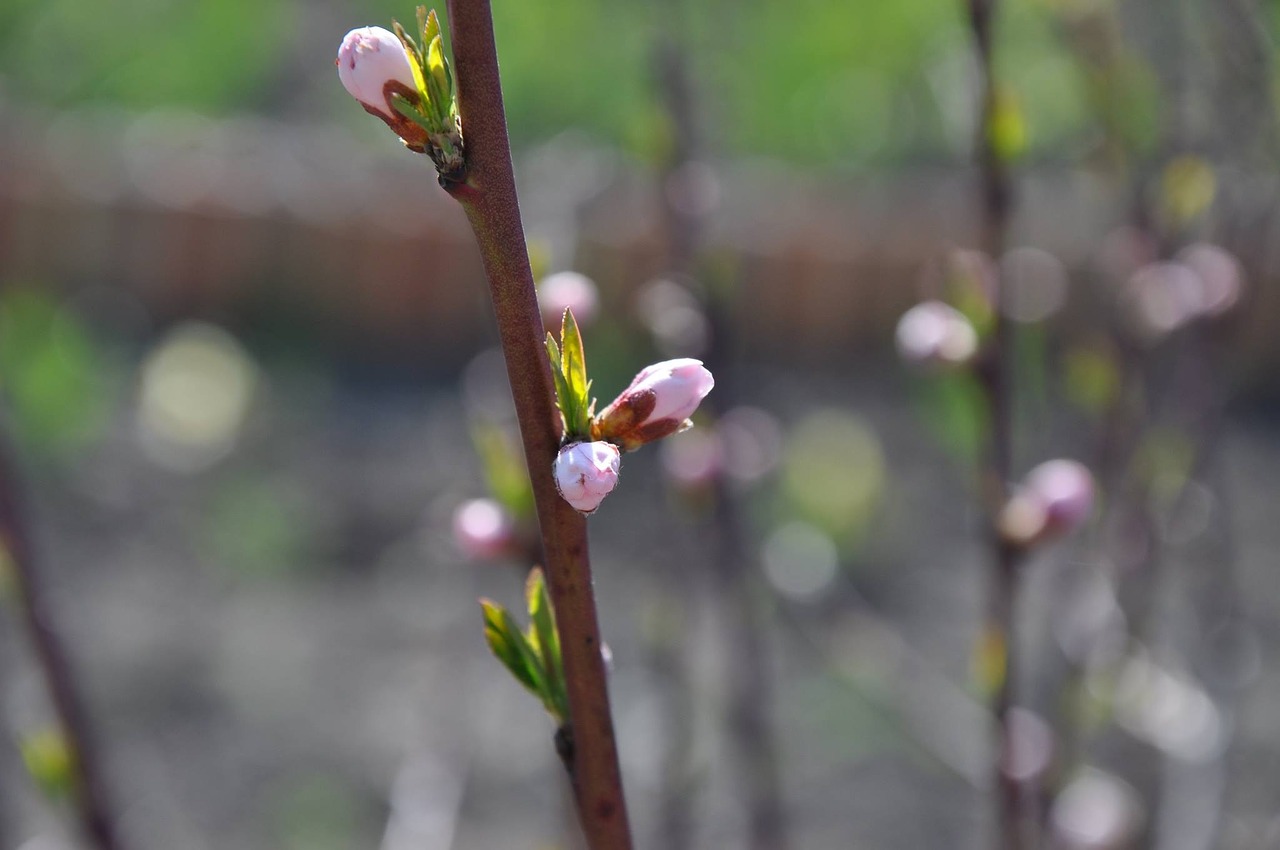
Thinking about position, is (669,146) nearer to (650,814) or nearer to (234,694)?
(650,814)

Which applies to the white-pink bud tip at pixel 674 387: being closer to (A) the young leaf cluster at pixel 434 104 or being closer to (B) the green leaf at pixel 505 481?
(A) the young leaf cluster at pixel 434 104

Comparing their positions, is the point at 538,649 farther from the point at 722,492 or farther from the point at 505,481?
the point at 722,492

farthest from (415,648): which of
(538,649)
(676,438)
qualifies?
(538,649)

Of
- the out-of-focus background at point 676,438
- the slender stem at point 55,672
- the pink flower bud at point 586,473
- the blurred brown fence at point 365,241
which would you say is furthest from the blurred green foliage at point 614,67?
the pink flower bud at point 586,473

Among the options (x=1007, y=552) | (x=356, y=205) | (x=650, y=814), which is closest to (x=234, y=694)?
A: (x=650, y=814)

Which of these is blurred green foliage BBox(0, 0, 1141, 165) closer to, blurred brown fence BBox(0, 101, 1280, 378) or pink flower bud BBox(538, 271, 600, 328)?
blurred brown fence BBox(0, 101, 1280, 378)

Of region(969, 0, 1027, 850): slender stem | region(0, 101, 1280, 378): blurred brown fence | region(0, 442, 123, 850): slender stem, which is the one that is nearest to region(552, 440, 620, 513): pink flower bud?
region(969, 0, 1027, 850): slender stem
